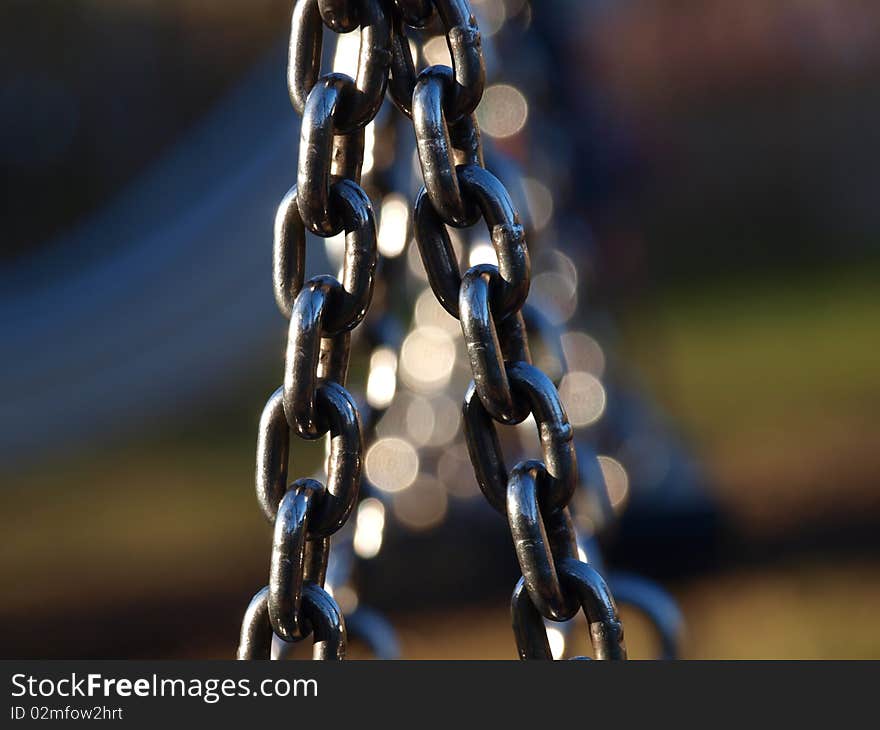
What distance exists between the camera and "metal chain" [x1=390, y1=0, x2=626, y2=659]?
0.57m

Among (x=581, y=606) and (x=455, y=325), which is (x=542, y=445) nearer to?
(x=581, y=606)

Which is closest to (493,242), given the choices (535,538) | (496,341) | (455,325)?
(496,341)

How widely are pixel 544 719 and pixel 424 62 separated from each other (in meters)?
0.51

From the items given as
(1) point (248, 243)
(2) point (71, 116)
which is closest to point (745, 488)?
(1) point (248, 243)

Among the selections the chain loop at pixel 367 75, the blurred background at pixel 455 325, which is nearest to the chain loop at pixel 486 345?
the chain loop at pixel 367 75

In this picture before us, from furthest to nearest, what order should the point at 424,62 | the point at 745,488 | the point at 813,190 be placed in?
the point at 813,190 < the point at 745,488 < the point at 424,62

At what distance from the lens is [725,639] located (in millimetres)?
2205

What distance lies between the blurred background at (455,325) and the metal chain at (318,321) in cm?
49

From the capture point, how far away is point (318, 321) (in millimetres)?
570

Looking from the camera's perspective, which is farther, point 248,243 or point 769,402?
point 769,402

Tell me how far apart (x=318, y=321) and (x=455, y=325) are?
4.04 ft

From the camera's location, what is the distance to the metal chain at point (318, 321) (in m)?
0.57

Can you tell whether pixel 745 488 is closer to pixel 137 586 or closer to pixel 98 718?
pixel 137 586

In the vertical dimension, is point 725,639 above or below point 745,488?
below
